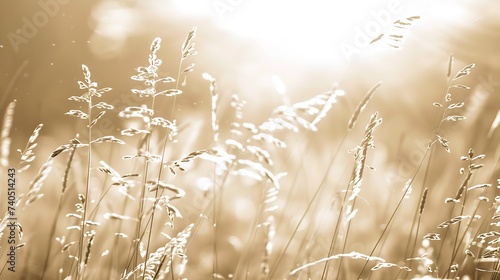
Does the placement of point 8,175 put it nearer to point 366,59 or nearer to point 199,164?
point 199,164

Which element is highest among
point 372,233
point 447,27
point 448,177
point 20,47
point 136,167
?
point 20,47

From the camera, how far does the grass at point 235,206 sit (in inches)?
48.3

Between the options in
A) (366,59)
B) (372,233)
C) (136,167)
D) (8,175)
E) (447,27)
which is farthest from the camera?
(447,27)

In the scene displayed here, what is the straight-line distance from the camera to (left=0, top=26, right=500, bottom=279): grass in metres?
1.23

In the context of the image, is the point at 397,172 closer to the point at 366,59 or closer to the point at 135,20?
the point at 366,59

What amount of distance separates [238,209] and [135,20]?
13.1 feet

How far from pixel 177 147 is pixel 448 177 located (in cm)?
140

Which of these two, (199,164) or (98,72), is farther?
(98,72)

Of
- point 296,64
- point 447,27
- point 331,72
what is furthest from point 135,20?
point 447,27

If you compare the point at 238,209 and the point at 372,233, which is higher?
the point at 238,209

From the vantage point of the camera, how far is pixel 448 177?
2451 millimetres

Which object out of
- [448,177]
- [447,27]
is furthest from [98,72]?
[447,27]

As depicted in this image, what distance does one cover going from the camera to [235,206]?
2.53 metres

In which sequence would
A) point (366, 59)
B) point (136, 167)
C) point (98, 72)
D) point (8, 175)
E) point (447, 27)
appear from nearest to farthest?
point (8, 175) < point (136, 167) < point (98, 72) < point (366, 59) < point (447, 27)
